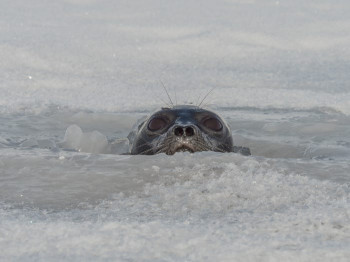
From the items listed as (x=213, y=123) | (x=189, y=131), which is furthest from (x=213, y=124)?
(x=189, y=131)

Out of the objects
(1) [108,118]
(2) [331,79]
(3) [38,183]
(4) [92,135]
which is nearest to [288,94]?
(2) [331,79]

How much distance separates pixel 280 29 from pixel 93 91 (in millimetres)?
4109

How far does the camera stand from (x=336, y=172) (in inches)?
129

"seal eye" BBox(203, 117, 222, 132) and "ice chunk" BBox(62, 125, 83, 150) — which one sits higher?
"seal eye" BBox(203, 117, 222, 132)

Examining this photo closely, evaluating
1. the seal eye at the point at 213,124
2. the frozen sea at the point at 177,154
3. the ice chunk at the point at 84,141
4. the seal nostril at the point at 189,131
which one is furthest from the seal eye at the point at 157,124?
the ice chunk at the point at 84,141

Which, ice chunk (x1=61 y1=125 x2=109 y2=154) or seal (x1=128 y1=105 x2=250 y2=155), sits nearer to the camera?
seal (x1=128 y1=105 x2=250 y2=155)

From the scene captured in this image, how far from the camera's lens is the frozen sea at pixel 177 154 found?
2.18 metres

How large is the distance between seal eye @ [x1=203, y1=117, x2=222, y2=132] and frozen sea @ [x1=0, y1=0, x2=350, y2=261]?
57cm

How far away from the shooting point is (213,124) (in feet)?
13.9

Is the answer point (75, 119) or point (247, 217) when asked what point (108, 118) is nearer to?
point (75, 119)

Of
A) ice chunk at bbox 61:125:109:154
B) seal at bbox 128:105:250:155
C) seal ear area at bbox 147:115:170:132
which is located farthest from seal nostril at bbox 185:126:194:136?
ice chunk at bbox 61:125:109:154

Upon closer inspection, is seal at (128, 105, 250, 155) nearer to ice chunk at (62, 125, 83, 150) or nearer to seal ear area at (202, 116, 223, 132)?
seal ear area at (202, 116, 223, 132)

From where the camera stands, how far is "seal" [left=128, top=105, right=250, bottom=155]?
3.78m

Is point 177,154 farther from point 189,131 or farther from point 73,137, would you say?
point 73,137
